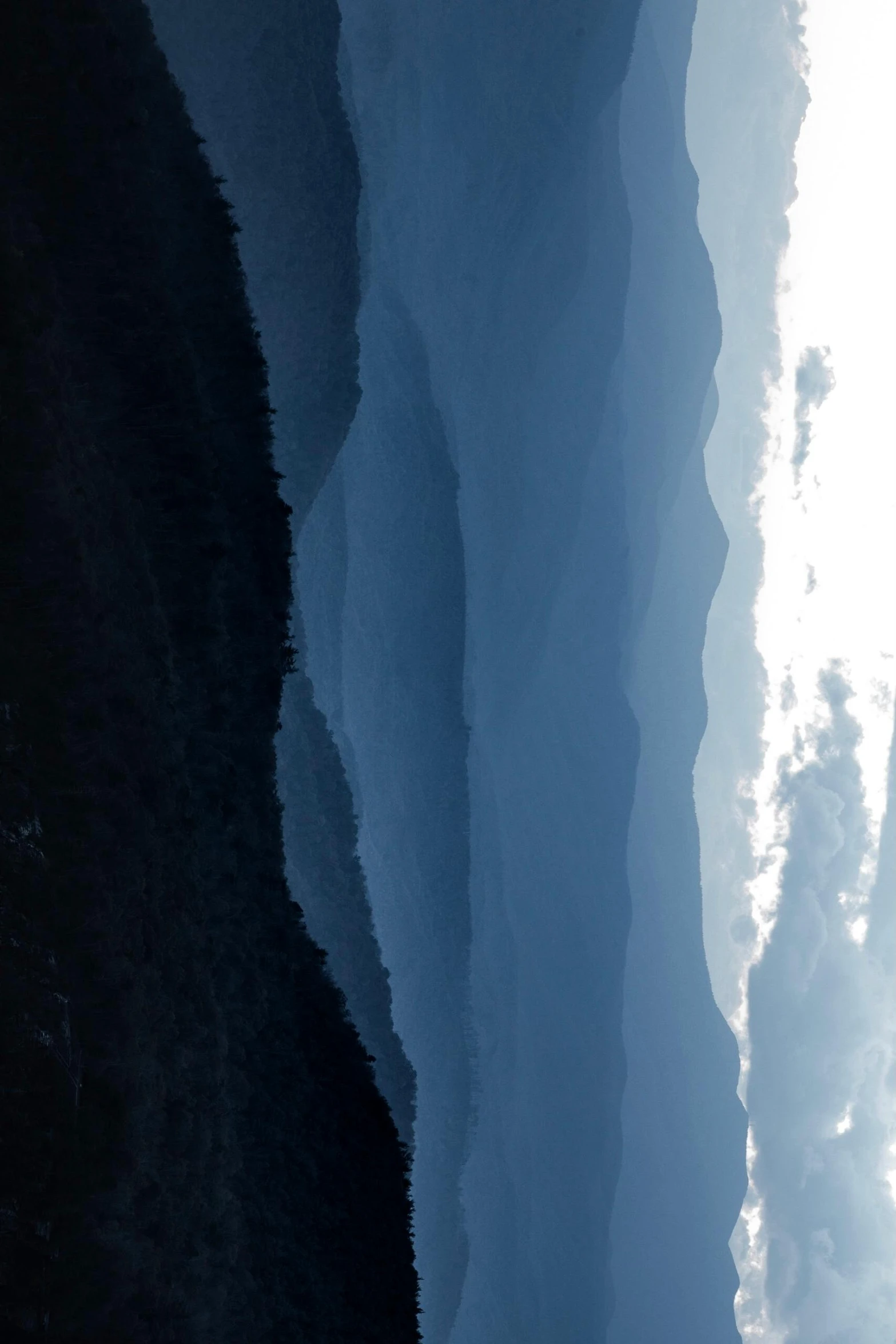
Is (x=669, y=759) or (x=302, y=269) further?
(x=669, y=759)

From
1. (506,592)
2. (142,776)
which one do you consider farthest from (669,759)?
(142,776)

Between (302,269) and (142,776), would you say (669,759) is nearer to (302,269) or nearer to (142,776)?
(302,269)

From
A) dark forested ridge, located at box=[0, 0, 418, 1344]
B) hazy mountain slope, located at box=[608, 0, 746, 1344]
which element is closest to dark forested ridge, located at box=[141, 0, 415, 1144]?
dark forested ridge, located at box=[0, 0, 418, 1344]

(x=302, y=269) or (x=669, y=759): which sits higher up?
(x=669, y=759)

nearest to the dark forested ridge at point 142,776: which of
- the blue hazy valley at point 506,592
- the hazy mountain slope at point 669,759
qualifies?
the blue hazy valley at point 506,592

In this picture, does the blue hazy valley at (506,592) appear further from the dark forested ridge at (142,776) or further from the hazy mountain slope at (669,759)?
→ the dark forested ridge at (142,776)

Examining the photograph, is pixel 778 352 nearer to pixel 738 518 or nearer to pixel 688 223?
pixel 738 518

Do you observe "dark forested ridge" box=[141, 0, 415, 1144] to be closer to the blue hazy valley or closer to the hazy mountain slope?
the blue hazy valley

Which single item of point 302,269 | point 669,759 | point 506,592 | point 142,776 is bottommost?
point 142,776
